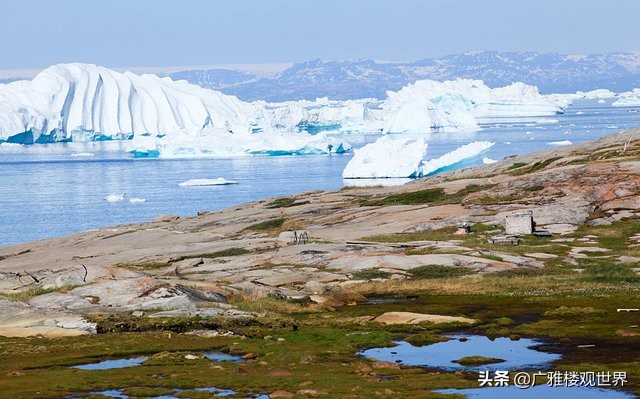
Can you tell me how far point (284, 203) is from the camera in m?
68.8

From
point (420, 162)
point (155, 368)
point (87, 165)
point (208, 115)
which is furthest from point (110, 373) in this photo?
point (208, 115)

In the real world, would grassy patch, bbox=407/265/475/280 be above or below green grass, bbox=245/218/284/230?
above

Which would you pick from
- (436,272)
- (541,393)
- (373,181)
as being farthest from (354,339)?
(373,181)

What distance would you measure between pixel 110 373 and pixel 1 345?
567cm

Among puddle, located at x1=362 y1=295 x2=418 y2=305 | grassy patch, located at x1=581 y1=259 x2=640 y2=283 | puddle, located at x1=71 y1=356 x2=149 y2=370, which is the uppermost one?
grassy patch, located at x1=581 y1=259 x2=640 y2=283

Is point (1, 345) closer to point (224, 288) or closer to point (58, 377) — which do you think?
point (58, 377)

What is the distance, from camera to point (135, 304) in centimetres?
3362

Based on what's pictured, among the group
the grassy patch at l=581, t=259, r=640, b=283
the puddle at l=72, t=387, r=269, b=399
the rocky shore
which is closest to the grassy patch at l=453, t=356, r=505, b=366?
the puddle at l=72, t=387, r=269, b=399

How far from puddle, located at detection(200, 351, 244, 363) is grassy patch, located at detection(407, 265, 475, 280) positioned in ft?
47.3

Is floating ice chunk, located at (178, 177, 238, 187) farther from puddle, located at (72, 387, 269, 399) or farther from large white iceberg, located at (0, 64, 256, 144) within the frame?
puddle, located at (72, 387, 269, 399)

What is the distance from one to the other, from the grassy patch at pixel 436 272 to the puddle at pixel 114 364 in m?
16.0

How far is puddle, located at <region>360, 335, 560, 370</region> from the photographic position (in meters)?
23.6

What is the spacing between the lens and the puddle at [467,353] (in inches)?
928

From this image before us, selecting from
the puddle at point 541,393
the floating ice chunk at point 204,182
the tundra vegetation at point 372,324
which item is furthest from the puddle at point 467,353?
the floating ice chunk at point 204,182
